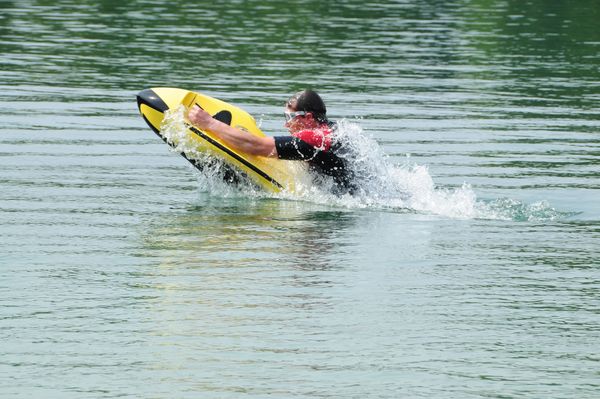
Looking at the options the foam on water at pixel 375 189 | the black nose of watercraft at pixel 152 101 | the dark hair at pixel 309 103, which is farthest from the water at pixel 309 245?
the black nose of watercraft at pixel 152 101

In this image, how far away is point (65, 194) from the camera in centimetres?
1446

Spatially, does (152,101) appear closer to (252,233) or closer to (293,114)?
(293,114)

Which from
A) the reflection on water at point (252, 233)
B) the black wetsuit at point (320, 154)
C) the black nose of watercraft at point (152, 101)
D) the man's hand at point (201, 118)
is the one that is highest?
the black nose of watercraft at point (152, 101)

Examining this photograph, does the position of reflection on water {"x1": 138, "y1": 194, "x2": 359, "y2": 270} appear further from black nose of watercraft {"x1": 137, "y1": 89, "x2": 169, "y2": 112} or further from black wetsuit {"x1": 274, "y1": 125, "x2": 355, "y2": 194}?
black nose of watercraft {"x1": 137, "y1": 89, "x2": 169, "y2": 112}

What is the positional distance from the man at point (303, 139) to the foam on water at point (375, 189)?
0.09 metres

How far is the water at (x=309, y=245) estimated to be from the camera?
8.93m

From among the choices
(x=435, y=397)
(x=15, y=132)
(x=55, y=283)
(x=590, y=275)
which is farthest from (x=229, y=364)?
(x=15, y=132)

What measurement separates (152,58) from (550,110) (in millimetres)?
8117

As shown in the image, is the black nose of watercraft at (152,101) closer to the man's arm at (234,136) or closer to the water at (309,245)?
the man's arm at (234,136)

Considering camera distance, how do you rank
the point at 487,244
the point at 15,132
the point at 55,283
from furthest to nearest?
1. the point at 15,132
2. the point at 487,244
3. the point at 55,283

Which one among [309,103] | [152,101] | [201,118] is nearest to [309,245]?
[309,103]

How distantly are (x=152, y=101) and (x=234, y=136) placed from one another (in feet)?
3.37

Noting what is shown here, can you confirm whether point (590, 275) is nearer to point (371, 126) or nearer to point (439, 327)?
point (439, 327)

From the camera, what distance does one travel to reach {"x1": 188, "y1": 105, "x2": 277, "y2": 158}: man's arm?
14219 mm
